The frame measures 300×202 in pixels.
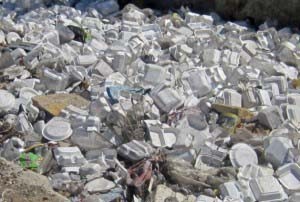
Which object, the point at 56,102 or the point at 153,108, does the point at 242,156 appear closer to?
the point at 153,108

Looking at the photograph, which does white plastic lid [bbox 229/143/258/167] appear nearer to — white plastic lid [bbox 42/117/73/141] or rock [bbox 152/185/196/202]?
rock [bbox 152/185/196/202]

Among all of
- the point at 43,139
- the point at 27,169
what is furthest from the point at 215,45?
the point at 27,169

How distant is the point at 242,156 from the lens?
19.4ft

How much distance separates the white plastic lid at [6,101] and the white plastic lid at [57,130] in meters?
0.57

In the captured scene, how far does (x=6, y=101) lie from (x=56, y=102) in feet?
1.63

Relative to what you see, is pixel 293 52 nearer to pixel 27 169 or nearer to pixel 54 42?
pixel 54 42

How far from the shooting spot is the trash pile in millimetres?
5578

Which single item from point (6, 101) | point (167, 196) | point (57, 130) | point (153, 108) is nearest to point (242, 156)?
point (167, 196)

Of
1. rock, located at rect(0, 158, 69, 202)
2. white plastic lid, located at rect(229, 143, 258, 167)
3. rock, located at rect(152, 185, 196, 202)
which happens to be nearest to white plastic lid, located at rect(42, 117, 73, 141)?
rock, located at rect(0, 158, 69, 202)

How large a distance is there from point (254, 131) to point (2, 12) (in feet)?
15.4

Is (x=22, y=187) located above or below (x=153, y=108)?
above

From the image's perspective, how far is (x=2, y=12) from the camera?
31.6 ft

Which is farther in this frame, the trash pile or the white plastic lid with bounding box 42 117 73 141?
the white plastic lid with bounding box 42 117 73 141

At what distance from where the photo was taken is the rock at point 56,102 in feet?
21.5
